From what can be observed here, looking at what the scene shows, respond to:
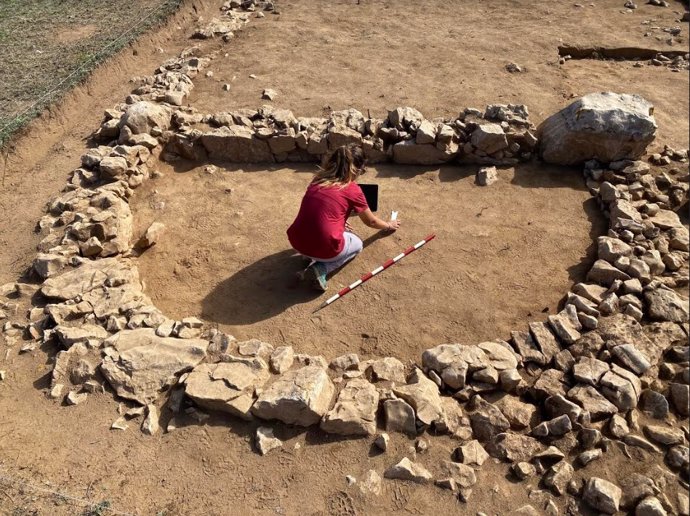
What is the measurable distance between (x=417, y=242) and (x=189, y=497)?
3.78 metres

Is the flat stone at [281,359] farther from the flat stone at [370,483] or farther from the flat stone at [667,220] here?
the flat stone at [667,220]

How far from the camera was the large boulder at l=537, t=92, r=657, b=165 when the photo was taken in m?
6.57

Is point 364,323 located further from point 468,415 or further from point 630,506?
point 630,506

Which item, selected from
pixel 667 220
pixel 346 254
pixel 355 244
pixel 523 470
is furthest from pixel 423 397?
pixel 667 220

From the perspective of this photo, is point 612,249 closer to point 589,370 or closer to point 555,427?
point 589,370

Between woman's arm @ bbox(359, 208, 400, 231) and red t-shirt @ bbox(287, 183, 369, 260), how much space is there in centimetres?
12

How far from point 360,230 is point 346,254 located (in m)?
0.84

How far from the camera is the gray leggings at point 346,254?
561 cm

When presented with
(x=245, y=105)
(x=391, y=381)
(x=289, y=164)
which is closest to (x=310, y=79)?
(x=245, y=105)

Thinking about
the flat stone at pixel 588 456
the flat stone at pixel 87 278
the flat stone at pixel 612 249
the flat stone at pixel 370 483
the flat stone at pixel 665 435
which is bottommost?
the flat stone at pixel 370 483

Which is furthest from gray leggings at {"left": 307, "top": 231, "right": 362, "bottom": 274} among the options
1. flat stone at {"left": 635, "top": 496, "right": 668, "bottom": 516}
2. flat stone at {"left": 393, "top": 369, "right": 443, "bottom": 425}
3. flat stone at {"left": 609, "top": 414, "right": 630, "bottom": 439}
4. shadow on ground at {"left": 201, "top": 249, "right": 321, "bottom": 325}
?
flat stone at {"left": 635, "top": 496, "right": 668, "bottom": 516}

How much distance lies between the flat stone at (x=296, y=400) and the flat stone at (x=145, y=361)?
35.7 inches

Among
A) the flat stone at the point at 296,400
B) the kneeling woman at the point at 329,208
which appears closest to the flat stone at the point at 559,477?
the flat stone at the point at 296,400

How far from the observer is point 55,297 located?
17.5 ft
